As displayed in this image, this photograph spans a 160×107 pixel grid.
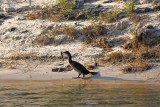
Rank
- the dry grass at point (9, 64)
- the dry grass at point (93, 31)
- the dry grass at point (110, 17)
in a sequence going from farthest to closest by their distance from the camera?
the dry grass at point (110, 17), the dry grass at point (93, 31), the dry grass at point (9, 64)

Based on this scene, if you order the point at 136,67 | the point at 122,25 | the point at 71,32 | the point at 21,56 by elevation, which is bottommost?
the point at 136,67

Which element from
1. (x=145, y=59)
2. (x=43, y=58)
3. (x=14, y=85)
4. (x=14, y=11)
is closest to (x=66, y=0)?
(x=14, y=11)

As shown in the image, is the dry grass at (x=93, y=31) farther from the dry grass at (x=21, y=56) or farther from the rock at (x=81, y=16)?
the dry grass at (x=21, y=56)

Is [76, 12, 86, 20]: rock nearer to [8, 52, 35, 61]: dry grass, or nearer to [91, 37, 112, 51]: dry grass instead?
[91, 37, 112, 51]: dry grass

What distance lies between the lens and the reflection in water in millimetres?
6438

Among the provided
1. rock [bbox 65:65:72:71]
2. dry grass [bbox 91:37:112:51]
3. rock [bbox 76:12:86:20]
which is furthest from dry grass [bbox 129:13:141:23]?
rock [bbox 65:65:72:71]

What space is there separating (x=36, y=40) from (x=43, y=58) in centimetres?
132

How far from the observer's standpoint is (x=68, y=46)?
485 inches

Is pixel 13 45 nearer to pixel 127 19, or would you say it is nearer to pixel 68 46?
pixel 68 46

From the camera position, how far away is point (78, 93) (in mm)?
7543

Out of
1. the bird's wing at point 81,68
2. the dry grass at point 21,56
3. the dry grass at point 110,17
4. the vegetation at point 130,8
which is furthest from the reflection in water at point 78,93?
the vegetation at point 130,8

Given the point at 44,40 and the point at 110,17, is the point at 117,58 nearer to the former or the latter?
the point at 110,17

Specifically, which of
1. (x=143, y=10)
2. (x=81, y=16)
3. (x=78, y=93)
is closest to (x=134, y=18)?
(x=143, y=10)

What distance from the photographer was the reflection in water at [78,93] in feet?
21.1
